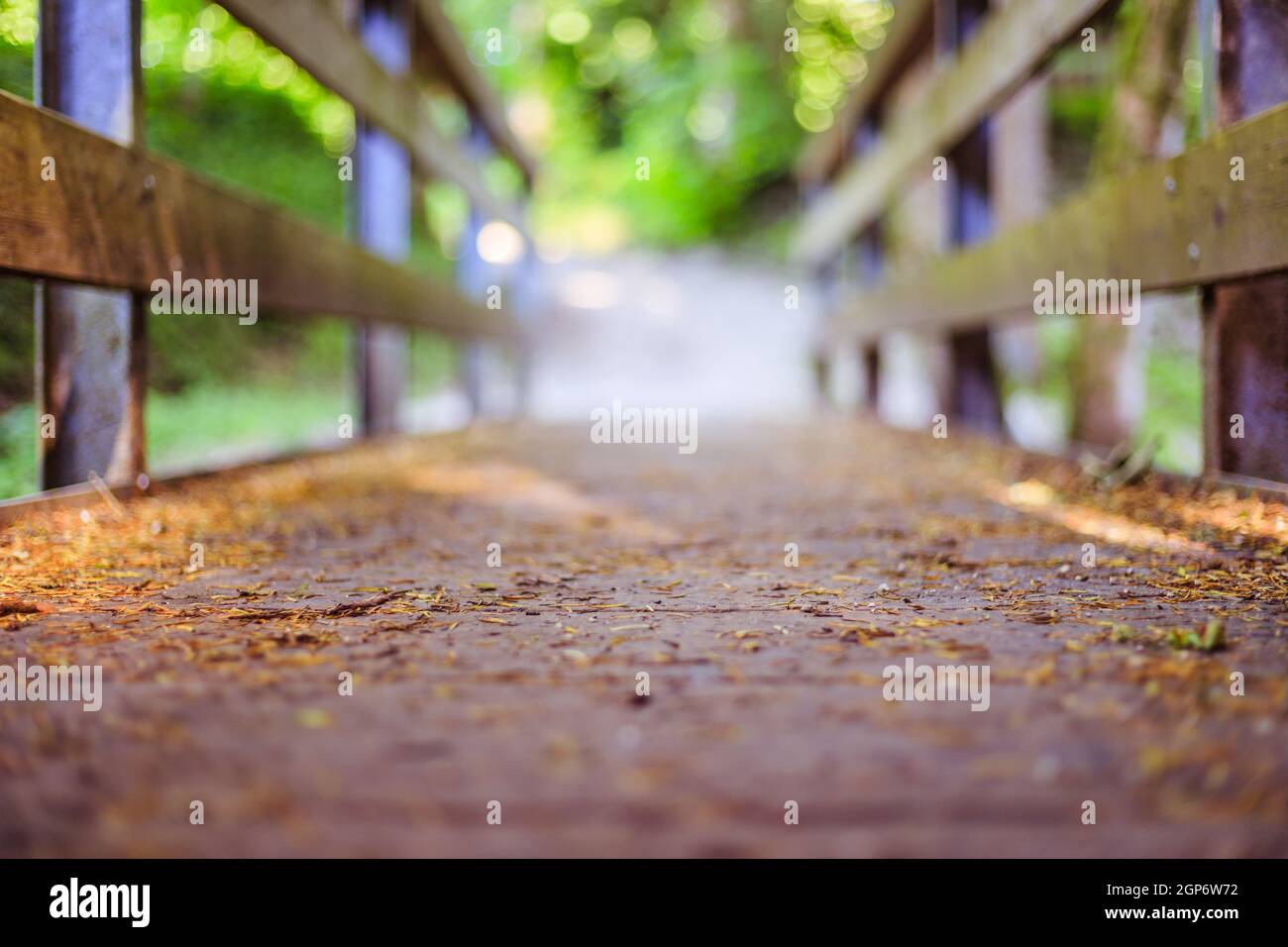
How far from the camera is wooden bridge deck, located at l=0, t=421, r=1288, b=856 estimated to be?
144cm

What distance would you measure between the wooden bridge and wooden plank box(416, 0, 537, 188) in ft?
7.57

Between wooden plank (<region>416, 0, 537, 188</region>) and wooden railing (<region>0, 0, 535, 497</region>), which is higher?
wooden plank (<region>416, 0, 537, 188</region>)

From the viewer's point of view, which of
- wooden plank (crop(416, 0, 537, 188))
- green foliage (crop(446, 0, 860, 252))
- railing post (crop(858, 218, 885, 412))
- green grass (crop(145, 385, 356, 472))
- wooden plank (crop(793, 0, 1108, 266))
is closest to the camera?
wooden plank (crop(793, 0, 1108, 266))

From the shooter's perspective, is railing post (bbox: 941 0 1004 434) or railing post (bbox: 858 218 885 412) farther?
railing post (bbox: 858 218 885 412)

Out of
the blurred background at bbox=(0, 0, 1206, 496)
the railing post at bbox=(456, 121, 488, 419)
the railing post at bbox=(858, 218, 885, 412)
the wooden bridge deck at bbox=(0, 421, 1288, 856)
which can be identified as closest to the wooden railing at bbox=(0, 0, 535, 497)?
the wooden bridge deck at bbox=(0, 421, 1288, 856)

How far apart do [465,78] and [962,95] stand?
5889 mm

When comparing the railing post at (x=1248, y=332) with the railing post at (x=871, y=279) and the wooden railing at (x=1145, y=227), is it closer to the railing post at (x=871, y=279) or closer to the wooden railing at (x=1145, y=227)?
the wooden railing at (x=1145, y=227)

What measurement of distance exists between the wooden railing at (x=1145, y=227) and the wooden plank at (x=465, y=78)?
3819 millimetres

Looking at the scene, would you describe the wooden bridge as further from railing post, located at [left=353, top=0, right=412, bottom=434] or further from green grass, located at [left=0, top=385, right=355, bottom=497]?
railing post, located at [left=353, top=0, right=412, bottom=434]

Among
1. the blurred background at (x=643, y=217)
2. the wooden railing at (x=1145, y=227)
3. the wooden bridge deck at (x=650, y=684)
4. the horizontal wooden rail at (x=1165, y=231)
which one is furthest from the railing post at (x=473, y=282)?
the wooden bridge deck at (x=650, y=684)

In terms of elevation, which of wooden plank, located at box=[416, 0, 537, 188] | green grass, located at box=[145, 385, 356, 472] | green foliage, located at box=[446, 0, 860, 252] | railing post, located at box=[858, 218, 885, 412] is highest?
green foliage, located at box=[446, 0, 860, 252]

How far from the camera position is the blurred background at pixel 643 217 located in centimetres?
861

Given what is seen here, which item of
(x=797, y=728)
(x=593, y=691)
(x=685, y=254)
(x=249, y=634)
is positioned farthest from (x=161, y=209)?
(x=685, y=254)
